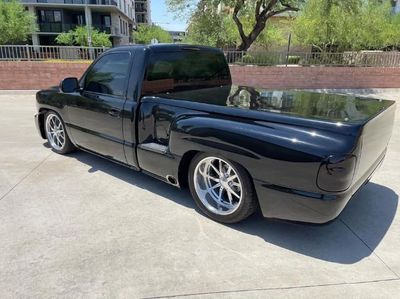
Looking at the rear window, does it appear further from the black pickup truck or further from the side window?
the side window

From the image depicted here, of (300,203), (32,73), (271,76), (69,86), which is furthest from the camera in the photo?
(271,76)

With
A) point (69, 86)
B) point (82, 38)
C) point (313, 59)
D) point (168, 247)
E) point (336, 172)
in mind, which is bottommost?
point (168, 247)

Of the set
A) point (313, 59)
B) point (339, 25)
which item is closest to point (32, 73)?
point (313, 59)

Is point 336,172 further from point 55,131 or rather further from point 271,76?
point 271,76

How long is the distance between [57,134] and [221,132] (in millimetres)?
3500

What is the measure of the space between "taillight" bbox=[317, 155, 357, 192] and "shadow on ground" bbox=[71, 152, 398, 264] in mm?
410

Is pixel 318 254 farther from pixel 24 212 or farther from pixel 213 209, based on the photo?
pixel 24 212

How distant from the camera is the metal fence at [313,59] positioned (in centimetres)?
1363

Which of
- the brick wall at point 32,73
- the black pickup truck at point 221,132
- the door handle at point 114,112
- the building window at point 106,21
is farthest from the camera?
the building window at point 106,21

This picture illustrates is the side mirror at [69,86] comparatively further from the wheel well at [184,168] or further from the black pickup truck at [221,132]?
the wheel well at [184,168]

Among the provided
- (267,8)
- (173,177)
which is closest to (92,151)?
(173,177)

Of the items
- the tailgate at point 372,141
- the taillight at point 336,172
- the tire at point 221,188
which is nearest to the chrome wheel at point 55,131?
the tire at point 221,188

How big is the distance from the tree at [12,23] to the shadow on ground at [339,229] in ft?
81.3

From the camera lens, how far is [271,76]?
13.4m
